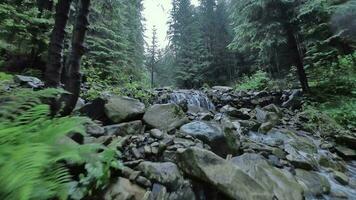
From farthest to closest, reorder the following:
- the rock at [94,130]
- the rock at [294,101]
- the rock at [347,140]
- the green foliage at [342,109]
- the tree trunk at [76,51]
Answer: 1. the rock at [294,101]
2. the green foliage at [342,109]
3. the rock at [347,140]
4. the tree trunk at [76,51]
5. the rock at [94,130]

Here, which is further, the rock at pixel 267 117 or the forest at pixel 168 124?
the rock at pixel 267 117

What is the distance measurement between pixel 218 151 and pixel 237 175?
45.4 inches

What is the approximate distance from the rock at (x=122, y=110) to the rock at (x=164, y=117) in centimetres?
19

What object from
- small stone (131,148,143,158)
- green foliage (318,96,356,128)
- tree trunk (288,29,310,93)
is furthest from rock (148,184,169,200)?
tree trunk (288,29,310,93)

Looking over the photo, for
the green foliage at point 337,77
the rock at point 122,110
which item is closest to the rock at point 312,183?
the rock at point 122,110

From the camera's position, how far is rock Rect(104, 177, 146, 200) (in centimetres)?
268

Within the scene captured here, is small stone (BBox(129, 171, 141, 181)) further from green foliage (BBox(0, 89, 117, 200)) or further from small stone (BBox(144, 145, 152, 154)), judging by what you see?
green foliage (BBox(0, 89, 117, 200))

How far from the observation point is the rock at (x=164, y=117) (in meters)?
5.18

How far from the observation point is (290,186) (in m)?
3.70

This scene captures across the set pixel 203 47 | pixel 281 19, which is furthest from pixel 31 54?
pixel 203 47

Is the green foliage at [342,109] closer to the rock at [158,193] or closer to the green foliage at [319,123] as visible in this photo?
the green foliage at [319,123]

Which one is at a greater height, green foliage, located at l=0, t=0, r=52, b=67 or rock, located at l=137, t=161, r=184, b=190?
green foliage, located at l=0, t=0, r=52, b=67

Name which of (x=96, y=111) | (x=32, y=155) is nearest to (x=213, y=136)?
(x=96, y=111)

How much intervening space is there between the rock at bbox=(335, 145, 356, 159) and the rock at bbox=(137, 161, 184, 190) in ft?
14.3
